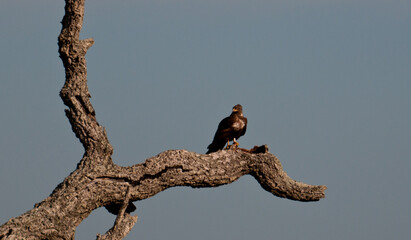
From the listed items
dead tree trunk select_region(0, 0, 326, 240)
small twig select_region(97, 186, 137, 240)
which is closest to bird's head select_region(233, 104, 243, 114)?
dead tree trunk select_region(0, 0, 326, 240)

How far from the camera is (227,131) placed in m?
9.17

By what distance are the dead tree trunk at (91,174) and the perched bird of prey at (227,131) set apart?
1436 millimetres

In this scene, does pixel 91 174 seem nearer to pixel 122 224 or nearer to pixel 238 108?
pixel 122 224

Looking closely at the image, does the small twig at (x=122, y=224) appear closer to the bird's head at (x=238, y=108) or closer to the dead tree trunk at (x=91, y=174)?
the dead tree trunk at (x=91, y=174)

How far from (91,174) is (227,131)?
252cm

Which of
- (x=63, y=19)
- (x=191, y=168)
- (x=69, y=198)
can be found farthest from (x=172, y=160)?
(x=63, y=19)

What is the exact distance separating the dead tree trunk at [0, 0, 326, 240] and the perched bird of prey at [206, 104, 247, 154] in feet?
4.71

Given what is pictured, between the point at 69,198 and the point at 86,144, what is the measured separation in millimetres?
649

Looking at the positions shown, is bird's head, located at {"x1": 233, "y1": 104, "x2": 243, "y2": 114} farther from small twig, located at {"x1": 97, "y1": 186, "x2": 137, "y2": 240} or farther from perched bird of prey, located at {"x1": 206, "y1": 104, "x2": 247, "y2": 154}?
small twig, located at {"x1": 97, "y1": 186, "x2": 137, "y2": 240}

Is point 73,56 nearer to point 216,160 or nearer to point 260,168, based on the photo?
point 216,160

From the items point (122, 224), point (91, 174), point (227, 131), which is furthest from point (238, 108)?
point (91, 174)

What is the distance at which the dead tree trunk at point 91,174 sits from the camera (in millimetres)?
7016

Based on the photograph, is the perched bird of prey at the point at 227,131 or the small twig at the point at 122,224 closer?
the small twig at the point at 122,224

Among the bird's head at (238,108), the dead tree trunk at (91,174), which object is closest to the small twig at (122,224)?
the dead tree trunk at (91,174)
